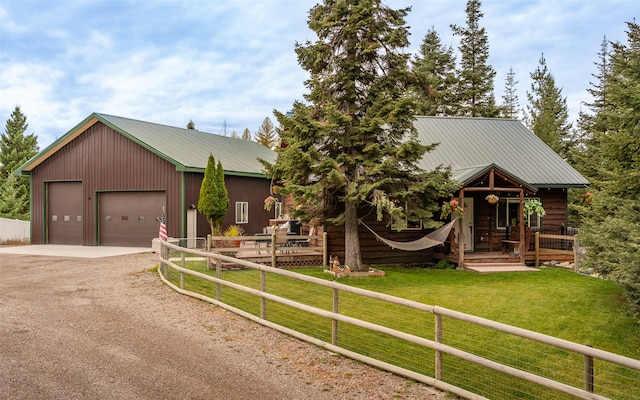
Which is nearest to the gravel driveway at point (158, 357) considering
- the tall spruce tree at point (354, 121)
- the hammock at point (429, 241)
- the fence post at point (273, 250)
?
the fence post at point (273, 250)

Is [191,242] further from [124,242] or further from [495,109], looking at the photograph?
[495,109]

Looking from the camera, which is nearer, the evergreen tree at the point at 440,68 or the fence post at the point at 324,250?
the fence post at the point at 324,250

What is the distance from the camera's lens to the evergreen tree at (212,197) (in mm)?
17484

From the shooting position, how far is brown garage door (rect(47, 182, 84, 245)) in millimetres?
20625

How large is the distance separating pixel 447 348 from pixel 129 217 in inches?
688

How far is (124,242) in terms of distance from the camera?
19.7 meters

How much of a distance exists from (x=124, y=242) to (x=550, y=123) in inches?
1073

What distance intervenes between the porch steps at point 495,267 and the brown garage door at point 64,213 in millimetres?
16518

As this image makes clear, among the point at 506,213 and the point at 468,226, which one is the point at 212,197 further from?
the point at 506,213

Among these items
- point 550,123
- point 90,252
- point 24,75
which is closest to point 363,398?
point 90,252

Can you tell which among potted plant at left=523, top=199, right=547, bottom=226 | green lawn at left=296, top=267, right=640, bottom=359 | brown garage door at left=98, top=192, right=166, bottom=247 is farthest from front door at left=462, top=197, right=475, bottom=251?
brown garage door at left=98, top=192, right=166, bottom=247

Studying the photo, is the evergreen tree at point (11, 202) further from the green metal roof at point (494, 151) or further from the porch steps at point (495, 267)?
the porch steps at point (495, 267)

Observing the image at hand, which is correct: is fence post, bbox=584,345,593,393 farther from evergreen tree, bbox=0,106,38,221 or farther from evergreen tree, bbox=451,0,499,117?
evergreen tree, bbox=0,106,38,221

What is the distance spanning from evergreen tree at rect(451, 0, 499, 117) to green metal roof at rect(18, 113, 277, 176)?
1698cm
